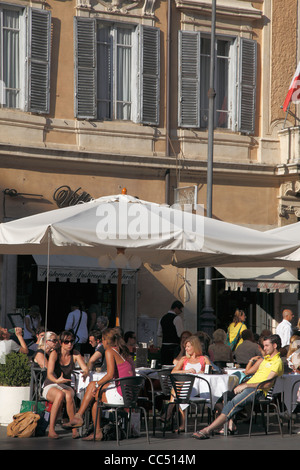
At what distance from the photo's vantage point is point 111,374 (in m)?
10.5

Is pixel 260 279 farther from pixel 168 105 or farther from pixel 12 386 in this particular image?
pixel 12 386

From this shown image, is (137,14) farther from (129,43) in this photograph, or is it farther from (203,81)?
(203,81)

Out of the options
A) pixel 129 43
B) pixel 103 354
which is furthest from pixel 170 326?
pixel 129 43

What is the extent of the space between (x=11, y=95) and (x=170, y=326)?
5.78 metres

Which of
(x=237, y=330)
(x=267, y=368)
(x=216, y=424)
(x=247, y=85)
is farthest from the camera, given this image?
(x=247, y=85)

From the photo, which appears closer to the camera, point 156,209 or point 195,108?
point 156,209

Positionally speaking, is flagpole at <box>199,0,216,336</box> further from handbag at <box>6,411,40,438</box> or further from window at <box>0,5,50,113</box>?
handbag at <box>6,411,40,438</box>

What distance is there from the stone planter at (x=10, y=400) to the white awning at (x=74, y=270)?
603 cm

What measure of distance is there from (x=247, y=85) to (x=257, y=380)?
34.1ft

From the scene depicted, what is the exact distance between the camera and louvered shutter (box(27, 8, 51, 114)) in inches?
711

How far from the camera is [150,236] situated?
35.7ft

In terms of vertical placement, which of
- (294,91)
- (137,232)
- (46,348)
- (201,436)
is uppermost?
(294,91)

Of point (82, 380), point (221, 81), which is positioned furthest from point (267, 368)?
point (221, 81)

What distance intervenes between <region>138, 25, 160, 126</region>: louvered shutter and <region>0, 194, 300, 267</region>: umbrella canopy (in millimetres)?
7434
